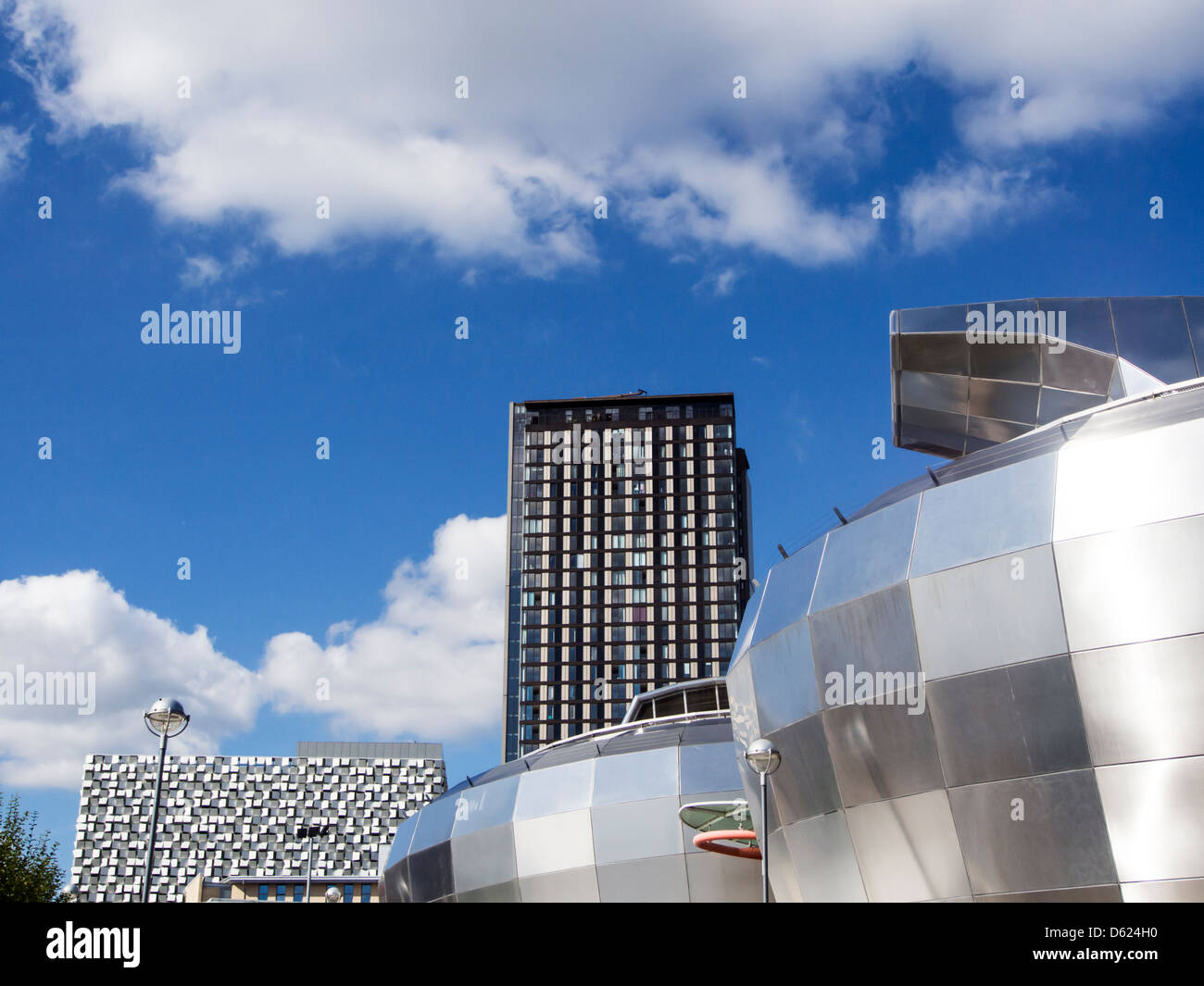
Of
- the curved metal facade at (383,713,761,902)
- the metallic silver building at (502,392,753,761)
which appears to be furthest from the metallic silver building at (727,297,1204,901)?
the metallic silver building at (502,392,753,761)

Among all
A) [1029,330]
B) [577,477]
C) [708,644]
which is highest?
[577,477]

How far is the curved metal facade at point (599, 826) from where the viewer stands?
1268 inches

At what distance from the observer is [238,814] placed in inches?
6998

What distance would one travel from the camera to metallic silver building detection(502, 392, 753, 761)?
144m

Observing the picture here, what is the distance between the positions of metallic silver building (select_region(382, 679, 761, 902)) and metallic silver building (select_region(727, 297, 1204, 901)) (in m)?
10.0

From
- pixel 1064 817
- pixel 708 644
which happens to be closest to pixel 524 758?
pixel 1064 817

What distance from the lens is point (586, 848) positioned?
110 feet

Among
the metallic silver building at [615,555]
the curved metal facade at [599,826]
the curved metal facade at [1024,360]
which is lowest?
the curved metal facade at [599,826]

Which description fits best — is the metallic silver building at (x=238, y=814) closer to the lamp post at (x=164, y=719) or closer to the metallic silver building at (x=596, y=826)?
the metallic silver building at (x=596, y=826)

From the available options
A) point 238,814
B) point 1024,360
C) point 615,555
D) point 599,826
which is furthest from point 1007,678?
point 238,814

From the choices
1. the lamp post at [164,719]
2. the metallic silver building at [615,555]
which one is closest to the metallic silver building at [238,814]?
the metallic silver building at [615,555]

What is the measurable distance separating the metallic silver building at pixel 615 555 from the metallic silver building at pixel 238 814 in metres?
44.5
